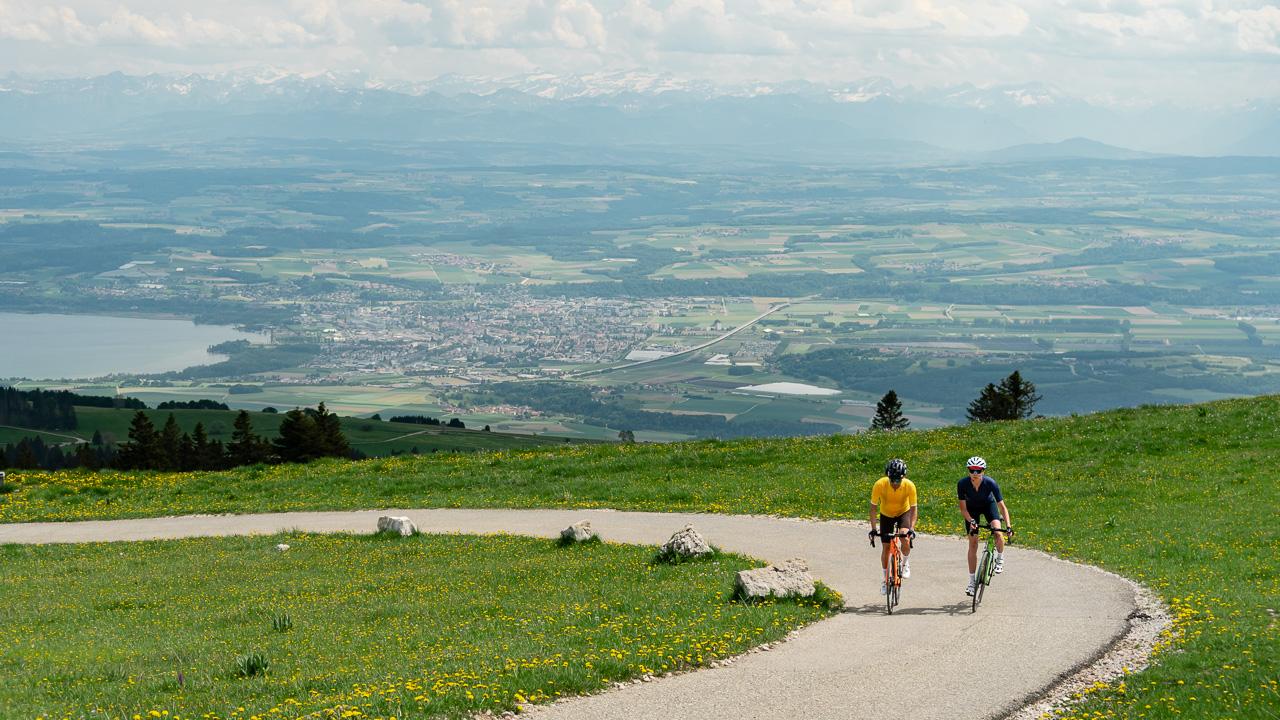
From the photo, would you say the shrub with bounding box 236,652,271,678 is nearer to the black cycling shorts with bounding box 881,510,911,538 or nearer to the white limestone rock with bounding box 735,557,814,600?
the white limestone rock with bounding box 735,557,814,600

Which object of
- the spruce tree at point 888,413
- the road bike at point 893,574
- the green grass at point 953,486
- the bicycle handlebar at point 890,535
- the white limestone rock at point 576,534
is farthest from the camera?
the spruce tree at point 888,413

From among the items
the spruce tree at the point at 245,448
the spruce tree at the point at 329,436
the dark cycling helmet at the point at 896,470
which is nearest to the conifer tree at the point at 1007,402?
the spruce tree at the point at 329,436

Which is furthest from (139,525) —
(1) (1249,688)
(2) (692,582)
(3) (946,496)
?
(1) (1249,688)

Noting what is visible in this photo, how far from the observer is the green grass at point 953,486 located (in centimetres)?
2478

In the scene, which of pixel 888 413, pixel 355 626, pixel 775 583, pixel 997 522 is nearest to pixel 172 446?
pixel 888 413

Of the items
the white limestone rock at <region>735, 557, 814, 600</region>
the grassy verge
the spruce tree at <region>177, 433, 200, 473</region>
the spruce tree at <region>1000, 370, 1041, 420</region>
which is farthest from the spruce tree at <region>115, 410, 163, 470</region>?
the white limestone rock at <region>735, 557, 814, 600</region>

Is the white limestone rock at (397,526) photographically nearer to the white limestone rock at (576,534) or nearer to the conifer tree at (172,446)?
the white limestone rock at (576,534)

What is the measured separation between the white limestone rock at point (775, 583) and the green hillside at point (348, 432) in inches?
3232

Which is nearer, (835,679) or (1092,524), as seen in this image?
(835,679)

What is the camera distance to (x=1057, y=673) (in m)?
17.0

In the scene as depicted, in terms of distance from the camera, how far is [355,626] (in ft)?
68.8

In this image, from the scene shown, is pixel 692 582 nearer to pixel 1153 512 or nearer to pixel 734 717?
pixel 734 717

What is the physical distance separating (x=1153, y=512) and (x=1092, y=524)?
195cm

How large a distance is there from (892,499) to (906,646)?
3.97 meters
